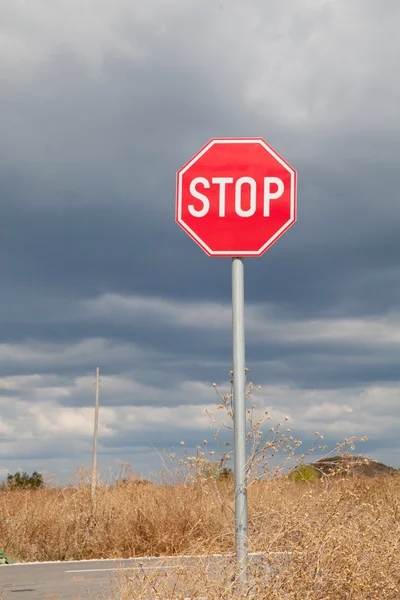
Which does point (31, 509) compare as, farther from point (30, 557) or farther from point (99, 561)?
point (99, 561)

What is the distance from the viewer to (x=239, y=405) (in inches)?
286

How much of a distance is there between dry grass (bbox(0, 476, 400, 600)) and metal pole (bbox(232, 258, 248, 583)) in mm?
202

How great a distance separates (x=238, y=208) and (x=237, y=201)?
0.21ft

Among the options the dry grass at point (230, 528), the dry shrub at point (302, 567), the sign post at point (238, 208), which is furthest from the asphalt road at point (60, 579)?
the sign post at point (238, 208)

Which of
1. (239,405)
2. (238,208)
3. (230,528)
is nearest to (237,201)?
(238,208)

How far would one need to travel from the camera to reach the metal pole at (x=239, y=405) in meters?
7.11

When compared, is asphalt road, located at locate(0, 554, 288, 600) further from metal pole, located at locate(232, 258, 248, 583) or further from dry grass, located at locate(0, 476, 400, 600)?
metal pole, located at locate(232, 258, 248, 583)

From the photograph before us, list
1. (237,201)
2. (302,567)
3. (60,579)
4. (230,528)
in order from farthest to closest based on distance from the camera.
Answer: (60,579) → (230,528) → (237,201) → (302,567)

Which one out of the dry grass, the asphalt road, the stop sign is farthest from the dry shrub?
the stop sign

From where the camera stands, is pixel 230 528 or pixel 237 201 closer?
pixel 237 201

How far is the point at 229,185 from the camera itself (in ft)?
23.7

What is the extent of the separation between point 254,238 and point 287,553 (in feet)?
9.48

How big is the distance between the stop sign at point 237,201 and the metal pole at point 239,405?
0.86 feet

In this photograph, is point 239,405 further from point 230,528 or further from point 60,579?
point 60,579
